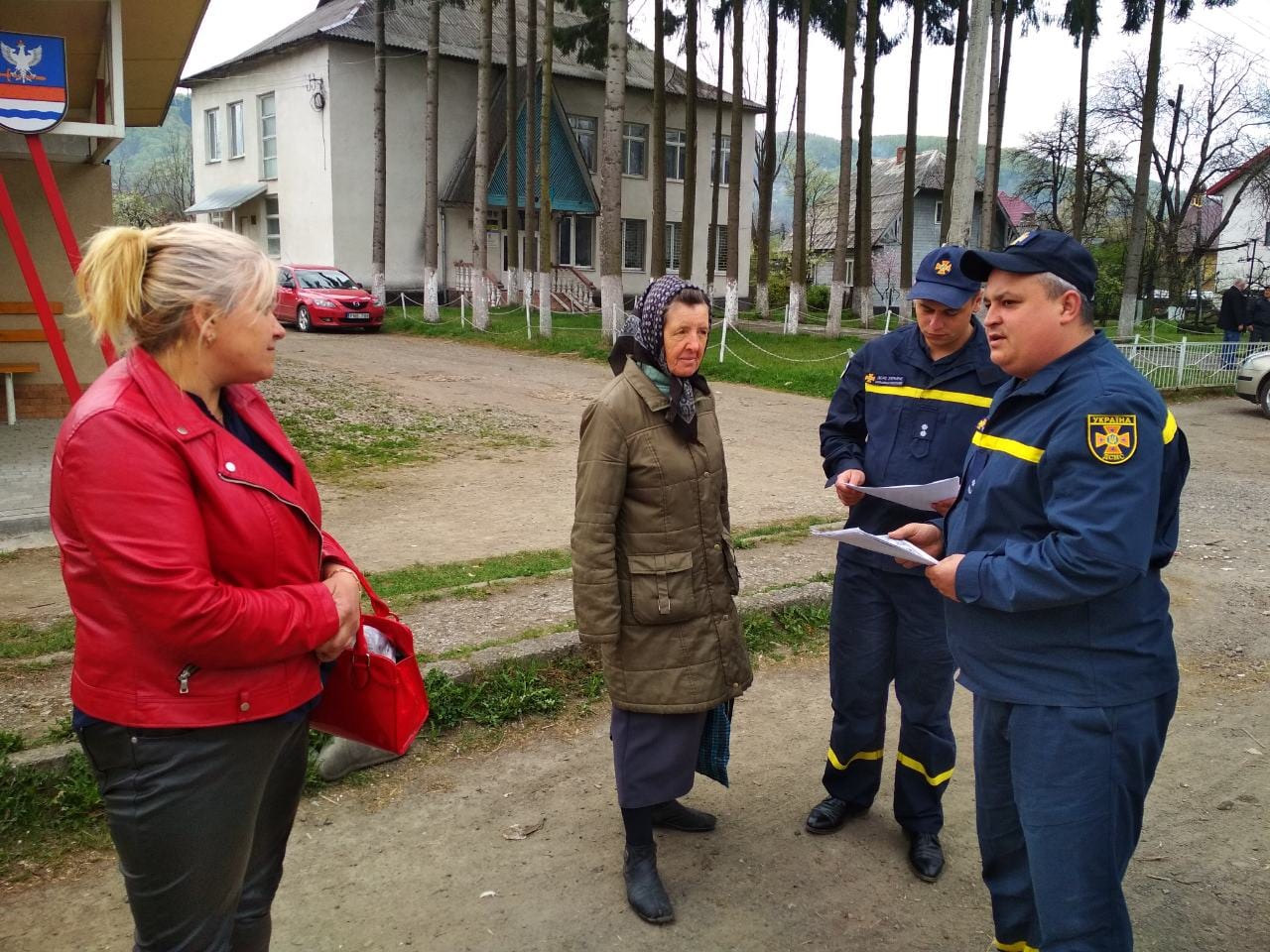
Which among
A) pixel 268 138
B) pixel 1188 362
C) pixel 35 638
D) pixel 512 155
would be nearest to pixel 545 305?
pixel 512 155

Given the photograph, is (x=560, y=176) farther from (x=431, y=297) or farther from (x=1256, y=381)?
(x=1256, y=381)

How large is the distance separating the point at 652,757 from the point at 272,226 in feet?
110

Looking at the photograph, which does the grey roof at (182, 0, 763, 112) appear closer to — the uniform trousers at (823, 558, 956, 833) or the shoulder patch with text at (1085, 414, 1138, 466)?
the uniform trousers at (823, 558, 956, 833)

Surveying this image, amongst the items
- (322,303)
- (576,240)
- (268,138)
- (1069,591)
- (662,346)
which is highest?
(268,138)

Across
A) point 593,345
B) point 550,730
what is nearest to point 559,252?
point 593,345

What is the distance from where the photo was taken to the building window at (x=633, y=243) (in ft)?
119

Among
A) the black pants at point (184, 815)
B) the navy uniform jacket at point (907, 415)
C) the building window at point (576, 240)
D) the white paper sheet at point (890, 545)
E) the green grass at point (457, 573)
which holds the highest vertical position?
the building window at point (576, 240)

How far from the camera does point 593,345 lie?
839 inches

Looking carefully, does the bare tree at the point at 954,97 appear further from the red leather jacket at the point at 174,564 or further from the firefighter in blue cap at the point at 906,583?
the red leather jacket at the point at 174,564

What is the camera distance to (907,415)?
367cm

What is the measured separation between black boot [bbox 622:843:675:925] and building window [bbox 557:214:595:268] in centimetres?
3262

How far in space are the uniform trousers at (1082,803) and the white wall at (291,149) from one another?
29.5 metres

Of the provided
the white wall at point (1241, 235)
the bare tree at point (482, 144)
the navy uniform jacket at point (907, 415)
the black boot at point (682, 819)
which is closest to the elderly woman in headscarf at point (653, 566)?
the black boot at point (682, 819)

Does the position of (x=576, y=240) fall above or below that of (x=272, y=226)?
below
